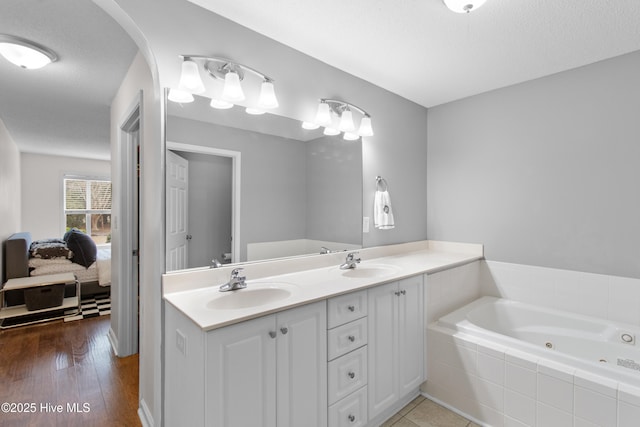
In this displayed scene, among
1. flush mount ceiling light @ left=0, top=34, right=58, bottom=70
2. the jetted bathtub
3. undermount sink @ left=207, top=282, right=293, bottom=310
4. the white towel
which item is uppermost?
flush mount ceiling light @ left=0, top=34, right=58, bottom=70

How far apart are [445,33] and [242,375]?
7.02 ft

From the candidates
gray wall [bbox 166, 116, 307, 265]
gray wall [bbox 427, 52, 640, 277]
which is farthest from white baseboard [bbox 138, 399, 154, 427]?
gray wall [bbox 427, 52, 640, 277]

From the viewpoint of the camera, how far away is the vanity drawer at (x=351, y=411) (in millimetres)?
1457

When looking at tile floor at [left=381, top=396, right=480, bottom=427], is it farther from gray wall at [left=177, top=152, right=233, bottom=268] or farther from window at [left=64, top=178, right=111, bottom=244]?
window at [left=64, top=178, right=111, bottom=244]

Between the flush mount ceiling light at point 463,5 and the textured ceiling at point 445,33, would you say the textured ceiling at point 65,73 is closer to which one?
the textured ceiling at point 445,33

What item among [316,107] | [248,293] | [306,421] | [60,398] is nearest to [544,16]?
[316,107]

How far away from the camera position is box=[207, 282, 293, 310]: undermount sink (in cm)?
149

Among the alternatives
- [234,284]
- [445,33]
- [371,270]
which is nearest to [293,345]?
[234,284]

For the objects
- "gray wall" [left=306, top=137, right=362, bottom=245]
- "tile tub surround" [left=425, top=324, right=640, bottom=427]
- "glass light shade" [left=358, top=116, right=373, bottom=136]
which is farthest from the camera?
"glass light shade" [left=358, top=116, right=373, bottom=136]

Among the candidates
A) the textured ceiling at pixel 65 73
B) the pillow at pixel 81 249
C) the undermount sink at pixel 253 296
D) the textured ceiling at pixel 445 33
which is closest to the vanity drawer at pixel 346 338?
the undermount sink at pixel 253 296

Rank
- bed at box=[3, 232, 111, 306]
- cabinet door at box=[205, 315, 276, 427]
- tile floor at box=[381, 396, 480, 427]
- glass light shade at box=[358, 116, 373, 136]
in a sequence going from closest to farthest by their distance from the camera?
cabinet door at box=[205, 315, 276, 427] < tile floor at box=[381, 396, 480, 427] < glass light shade at box=[358, 116, 373, 136] < bed at box=[3, 232, 111, 306]

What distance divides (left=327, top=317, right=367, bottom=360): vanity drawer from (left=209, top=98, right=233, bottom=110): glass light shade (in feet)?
4.41

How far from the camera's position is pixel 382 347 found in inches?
67.7

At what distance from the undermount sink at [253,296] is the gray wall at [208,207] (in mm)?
273
